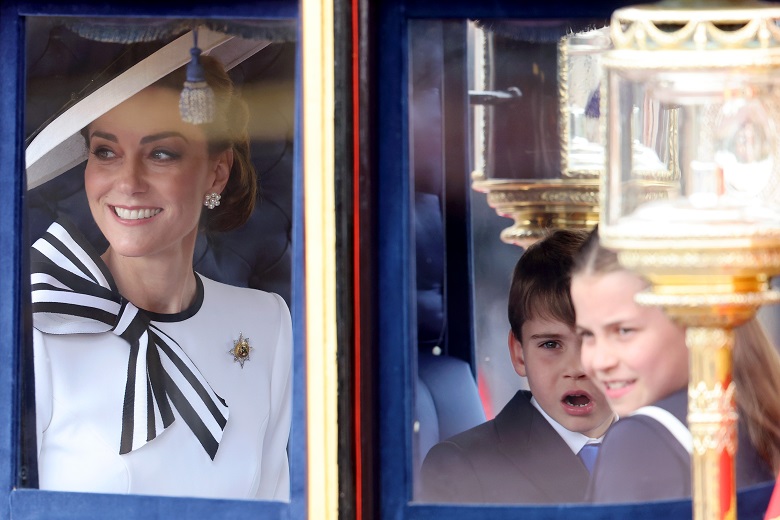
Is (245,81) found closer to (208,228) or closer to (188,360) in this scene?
(208,228)

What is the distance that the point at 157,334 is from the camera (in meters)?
2.61

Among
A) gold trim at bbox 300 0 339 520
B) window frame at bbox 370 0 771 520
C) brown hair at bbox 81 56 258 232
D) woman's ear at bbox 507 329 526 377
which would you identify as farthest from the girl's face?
brown hair at bbox 81 56 258 232

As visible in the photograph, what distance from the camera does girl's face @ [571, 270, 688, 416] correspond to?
8.12 ft

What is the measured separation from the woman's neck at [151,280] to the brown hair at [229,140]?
137mm

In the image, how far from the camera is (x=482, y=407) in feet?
8.32

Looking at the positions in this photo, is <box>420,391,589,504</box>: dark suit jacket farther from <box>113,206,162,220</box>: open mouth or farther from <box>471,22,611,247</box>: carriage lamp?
<box>113,206,162,220</box>: open mouth

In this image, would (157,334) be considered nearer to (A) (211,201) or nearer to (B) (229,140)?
(A) (211,201)

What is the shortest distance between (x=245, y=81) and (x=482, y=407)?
2.71 feet

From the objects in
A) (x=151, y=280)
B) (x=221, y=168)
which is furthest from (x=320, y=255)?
(x=151, y=280)

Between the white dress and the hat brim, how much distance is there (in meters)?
0.36

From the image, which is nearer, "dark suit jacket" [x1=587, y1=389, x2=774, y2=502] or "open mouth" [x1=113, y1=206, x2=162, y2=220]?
"dark suit jacket" [x1=587, y1=389, x2=774, y2=502]

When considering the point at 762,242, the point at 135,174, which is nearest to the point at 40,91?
the point at 135,174

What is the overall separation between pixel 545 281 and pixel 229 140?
713 millimetres

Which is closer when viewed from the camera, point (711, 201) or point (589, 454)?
point (711, 201)
